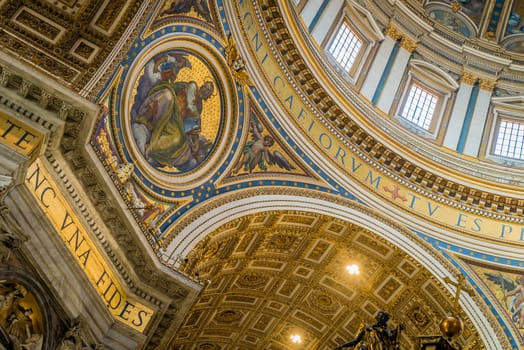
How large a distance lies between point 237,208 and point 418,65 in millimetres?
8651

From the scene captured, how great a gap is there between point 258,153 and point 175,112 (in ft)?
8.42

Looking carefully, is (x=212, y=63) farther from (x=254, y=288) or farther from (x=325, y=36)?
(x=254, y=288)

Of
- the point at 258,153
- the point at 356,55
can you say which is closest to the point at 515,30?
the point at 356,55

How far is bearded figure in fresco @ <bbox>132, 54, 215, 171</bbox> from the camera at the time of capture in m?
15.5

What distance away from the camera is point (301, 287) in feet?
68.7

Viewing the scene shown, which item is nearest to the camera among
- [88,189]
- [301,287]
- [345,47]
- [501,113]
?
[88,189]

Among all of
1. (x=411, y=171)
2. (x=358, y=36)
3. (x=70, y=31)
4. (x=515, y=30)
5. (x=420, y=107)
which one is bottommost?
(x=70, y=31)

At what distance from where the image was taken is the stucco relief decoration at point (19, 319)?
11.6m

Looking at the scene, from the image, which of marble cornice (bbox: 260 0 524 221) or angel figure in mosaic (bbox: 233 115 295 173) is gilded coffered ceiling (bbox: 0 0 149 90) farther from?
marble cornice (bbox: 260 0 524 221)

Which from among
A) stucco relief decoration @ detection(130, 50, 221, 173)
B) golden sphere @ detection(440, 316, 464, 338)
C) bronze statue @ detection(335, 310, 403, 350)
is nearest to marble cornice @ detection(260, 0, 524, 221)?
stucco relief decoration @ detection(130, 50, 221, 173)

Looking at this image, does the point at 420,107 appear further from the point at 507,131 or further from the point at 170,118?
the point at 170,118

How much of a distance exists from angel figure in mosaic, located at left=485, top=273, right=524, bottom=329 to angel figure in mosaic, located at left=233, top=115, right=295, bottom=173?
219 inches

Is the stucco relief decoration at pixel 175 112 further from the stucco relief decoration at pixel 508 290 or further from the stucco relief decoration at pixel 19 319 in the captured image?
the stucco relief decoration at pixel 508 290

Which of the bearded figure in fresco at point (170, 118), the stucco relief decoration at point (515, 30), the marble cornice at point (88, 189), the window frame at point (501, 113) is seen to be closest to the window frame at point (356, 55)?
the window frame at point (501, 113)
